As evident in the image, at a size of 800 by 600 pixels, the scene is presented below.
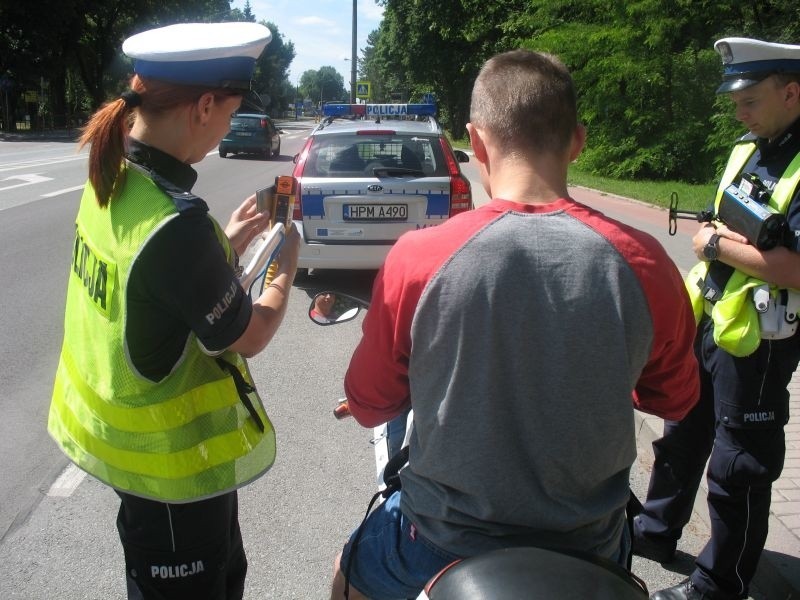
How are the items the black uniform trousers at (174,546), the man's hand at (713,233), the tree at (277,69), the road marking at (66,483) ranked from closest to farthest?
the black uniform trousers at (174,546)
the man's hand at (713,233)
the road marking at (66,483)
the tree at (277,69)

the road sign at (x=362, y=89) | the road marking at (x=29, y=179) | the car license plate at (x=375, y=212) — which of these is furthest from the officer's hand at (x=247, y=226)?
the road sign at (x=362, y=89)

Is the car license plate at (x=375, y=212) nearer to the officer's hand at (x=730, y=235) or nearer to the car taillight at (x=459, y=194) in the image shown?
the car taillight at (x=459, y=194)

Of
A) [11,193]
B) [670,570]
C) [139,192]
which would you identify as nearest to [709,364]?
[670,570]

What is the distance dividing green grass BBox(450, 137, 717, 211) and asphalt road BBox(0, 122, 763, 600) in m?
10.5

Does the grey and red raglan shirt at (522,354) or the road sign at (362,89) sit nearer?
the grey and red raglan shirt at (522,354)

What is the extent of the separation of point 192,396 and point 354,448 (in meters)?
2.60

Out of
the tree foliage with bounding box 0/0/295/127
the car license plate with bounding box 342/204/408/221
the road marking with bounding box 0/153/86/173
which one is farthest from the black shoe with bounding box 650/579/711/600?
the tree foliage with bounding box 0/0/295/127

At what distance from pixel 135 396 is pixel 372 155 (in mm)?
6108

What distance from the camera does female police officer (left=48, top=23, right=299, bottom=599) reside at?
165cm

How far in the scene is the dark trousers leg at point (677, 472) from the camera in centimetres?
308

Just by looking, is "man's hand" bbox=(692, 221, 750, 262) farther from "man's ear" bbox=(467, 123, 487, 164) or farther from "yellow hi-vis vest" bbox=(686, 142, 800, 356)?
"man's ear" bbox=(467, 123, 487, 164)

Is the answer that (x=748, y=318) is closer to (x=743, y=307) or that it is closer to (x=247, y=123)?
(x=743, y=307)

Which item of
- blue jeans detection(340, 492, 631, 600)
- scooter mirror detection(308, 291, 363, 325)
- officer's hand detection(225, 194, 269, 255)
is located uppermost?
officer's hand detection(225, 194, 269, 255)

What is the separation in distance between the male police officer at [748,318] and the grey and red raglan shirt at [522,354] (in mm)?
1201
